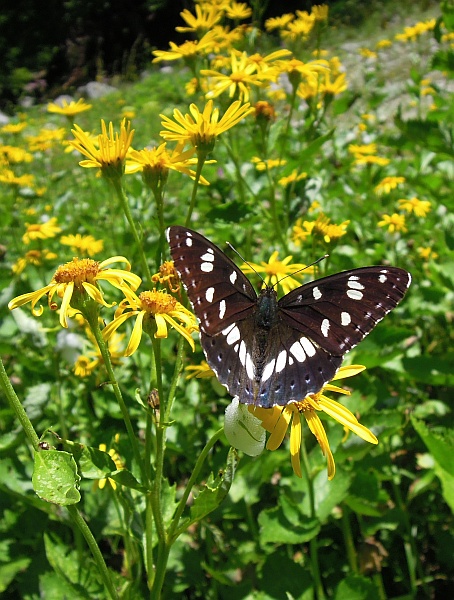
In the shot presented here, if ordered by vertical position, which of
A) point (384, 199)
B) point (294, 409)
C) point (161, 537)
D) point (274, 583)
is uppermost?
point (294, 409)

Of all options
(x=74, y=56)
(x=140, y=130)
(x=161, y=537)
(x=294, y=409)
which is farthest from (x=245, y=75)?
(x=74, y=56)

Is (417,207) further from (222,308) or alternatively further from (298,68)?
(222,308)

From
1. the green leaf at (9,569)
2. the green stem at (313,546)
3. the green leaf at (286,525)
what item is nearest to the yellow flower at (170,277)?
the green stem at (313,546)

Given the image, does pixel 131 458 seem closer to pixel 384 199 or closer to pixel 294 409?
pixel 294 409

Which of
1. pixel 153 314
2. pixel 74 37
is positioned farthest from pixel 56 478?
pixel 74 37

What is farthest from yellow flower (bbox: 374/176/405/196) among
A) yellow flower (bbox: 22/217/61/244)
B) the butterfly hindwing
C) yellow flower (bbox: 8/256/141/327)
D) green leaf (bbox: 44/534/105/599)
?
green leaf (bbox: 44/534/105/599)

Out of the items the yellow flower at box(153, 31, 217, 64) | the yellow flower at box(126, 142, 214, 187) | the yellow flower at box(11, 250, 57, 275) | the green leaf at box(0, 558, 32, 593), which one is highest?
the yellow flower at box(153, 31, 217, 64)

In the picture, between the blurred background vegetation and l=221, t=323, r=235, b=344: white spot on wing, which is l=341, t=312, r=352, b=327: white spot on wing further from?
the blurred background vegetation
